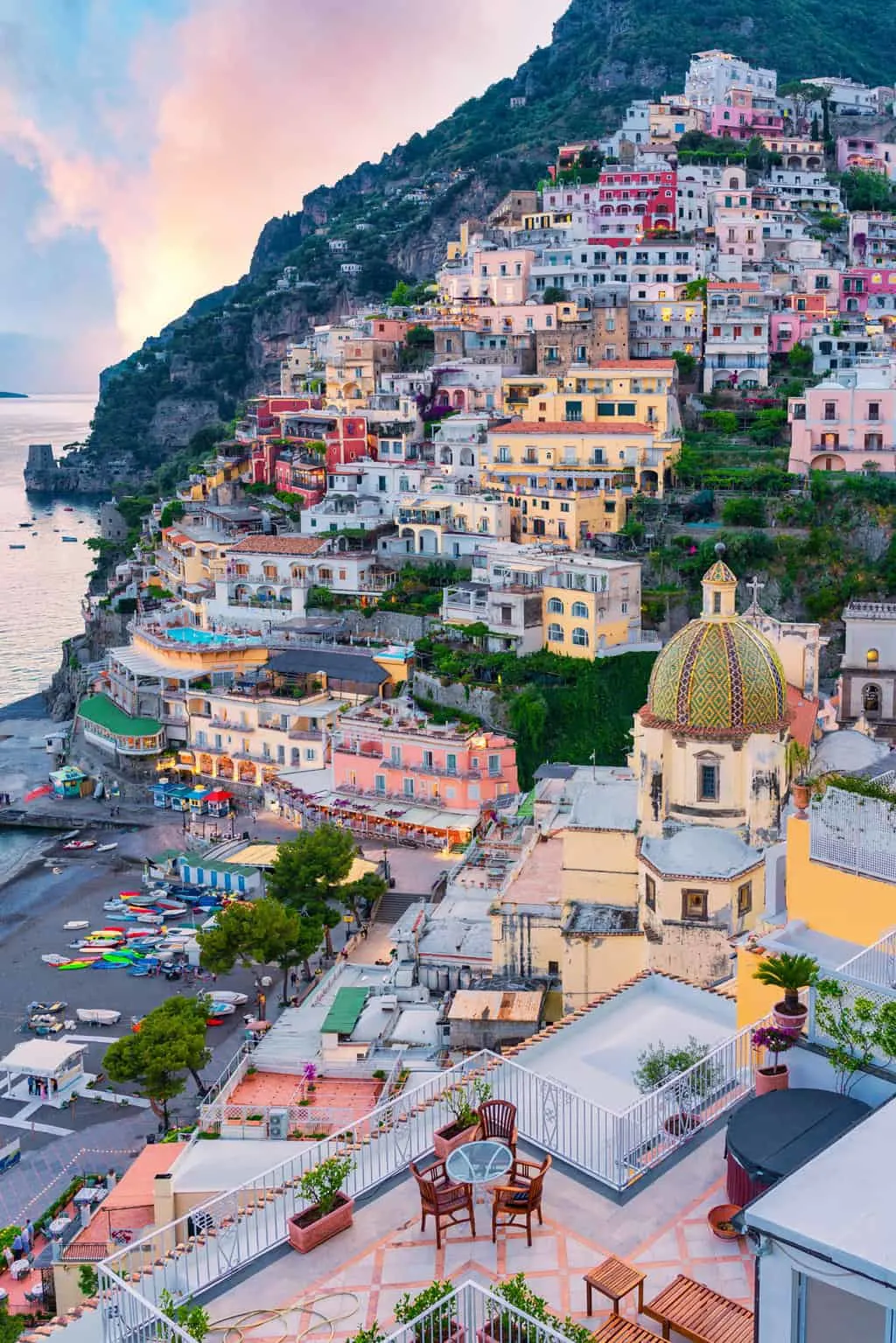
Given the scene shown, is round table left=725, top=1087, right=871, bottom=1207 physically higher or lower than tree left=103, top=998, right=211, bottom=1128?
higher

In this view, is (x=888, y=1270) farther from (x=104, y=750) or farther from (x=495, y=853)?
(x=104, y=750)

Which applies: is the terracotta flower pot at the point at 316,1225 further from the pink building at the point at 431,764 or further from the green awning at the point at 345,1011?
the pink building at the point at 431,764

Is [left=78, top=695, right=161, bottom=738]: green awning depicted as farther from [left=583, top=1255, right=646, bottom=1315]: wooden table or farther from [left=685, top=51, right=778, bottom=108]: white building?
[left=685, top=51, right=778, bottom=108]: white building

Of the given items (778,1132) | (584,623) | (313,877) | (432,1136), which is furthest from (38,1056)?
(584,623)

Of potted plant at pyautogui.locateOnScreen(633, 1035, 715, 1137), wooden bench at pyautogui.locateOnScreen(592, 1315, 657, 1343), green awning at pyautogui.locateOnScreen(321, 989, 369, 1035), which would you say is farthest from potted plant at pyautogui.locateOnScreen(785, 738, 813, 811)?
wooden bench at pyautogui.locateOnScreen(592, 1315, 657, 1343)

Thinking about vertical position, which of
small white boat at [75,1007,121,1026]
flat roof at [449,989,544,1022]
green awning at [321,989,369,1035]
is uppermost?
flat roof at [449,989,544,1022]

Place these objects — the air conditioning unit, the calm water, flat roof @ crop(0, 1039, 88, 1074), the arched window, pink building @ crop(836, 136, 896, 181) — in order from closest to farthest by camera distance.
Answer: the air conditioning unit < flat roof @ crop(0, 1039, 88, 1074) < the arched window < the calm water < pink building @ crop(836, 136, 896, 181)
